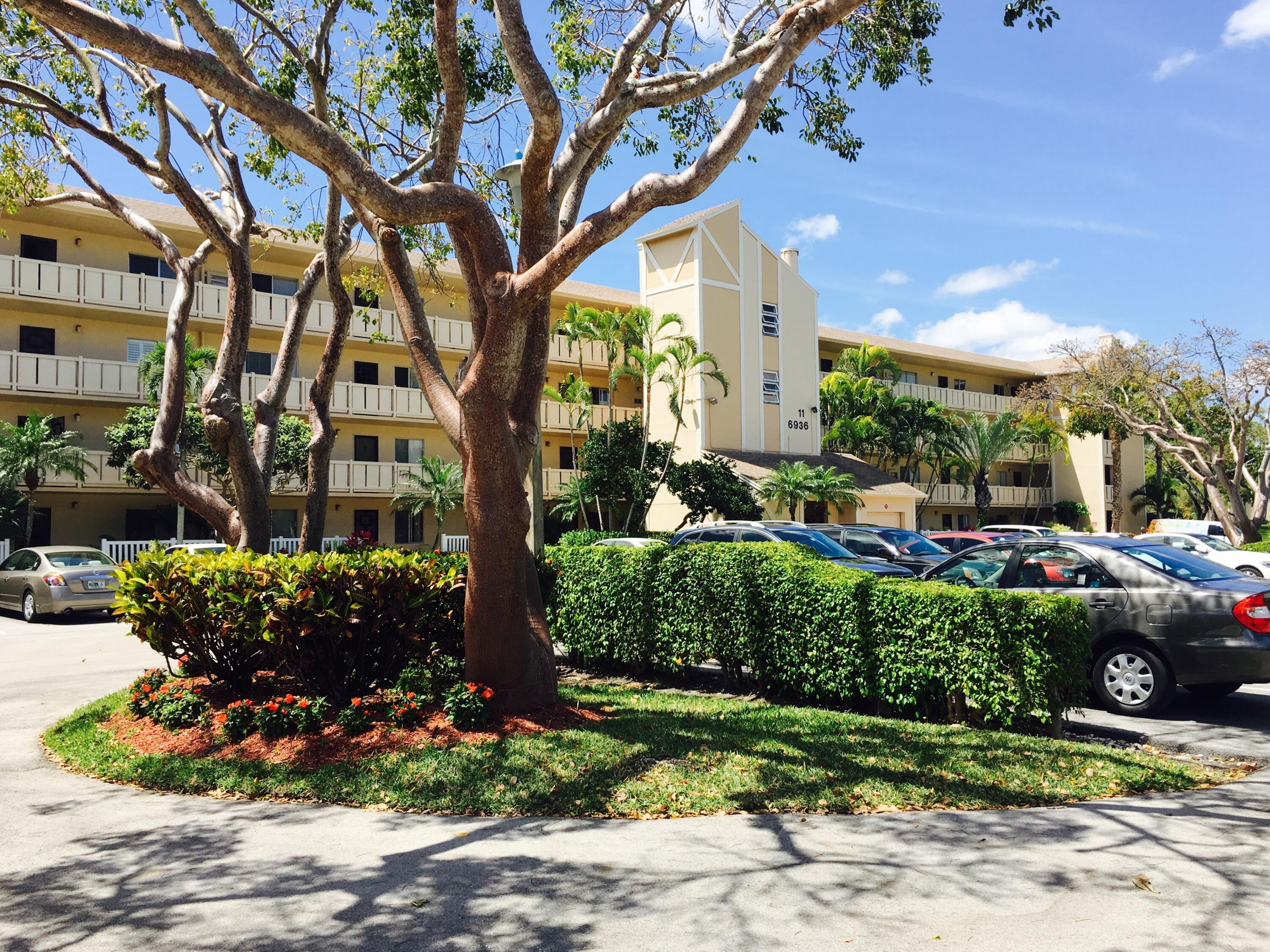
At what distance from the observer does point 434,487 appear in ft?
98.2

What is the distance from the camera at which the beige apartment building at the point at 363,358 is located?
25.5 metres

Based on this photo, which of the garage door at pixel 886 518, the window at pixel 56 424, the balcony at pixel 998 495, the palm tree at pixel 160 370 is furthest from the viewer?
the balcony at pixel 998 495

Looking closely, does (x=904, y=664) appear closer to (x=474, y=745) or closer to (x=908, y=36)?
(x=474, y=745)

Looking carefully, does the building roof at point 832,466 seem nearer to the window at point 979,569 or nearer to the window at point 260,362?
the window at point 260,362

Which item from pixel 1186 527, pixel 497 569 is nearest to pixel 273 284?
pixel 497 569

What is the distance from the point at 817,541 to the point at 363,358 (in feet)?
66.3

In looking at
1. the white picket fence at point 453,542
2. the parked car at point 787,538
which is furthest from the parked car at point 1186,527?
the white picket fence at point 453,542

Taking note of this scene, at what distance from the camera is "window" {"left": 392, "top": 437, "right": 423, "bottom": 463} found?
3169 cm

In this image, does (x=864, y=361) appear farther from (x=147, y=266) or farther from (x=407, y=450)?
(x=147, y=266)

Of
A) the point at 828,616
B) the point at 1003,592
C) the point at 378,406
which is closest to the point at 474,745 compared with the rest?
the point at 828,616

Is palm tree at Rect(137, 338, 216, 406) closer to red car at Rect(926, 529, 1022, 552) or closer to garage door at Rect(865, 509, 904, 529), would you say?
red car at Rect(926, 529, 1022, 552)

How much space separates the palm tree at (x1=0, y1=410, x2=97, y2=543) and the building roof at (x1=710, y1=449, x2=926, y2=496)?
18101 millimetres

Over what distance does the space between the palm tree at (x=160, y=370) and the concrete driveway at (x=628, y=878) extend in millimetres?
20375

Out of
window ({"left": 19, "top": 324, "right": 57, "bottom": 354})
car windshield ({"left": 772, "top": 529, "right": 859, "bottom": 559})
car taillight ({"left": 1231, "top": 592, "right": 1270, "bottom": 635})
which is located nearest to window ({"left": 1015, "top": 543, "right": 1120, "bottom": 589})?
car taillight ({"left": 1231, "top": 592, "right": 1270, "bottom": 635})
